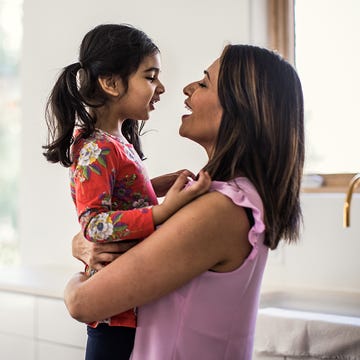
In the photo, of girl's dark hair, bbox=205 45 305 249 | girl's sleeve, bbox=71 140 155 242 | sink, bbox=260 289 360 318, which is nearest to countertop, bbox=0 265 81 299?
sink, bbox=260 289 360 318

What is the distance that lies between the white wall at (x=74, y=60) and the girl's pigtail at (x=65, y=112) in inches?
38.8

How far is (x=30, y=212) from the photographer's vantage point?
2965 mm

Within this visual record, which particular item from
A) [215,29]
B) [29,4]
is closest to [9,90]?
[29,4]

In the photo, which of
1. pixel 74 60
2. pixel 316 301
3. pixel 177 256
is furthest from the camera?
pixel 74 60

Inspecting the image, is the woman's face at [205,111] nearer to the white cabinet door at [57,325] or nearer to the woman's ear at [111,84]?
the woman's ear at [111,84]

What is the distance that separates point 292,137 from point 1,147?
2951mm

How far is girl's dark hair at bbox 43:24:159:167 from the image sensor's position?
4.49 ft

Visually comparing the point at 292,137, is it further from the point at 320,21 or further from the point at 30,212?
the point at 30,212

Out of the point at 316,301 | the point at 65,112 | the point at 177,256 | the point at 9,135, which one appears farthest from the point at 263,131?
the point at 9,135

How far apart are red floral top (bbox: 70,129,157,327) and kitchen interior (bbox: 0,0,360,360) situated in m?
0.59

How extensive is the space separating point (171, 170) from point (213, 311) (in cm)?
142

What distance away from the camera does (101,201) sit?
1234mm

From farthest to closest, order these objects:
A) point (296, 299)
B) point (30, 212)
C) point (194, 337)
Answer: point (30, 212) → point (296, 299) → point (194, 337)

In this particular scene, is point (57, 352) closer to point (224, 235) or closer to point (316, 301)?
point (316, 301)
